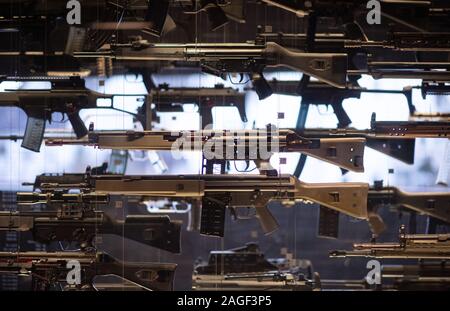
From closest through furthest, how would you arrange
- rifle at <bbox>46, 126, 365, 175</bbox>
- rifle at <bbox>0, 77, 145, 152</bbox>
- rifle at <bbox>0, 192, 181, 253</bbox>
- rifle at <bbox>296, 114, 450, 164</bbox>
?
rifle at <bbox>46, 126, 365, 175</bbox>, rifle at <bbox>296, 114, 450, 164</bbox>, rifle at <bbox>0, 192, 181, 253</bbox>, rifle at <bbox>0, 77, 145, 152</bbox>

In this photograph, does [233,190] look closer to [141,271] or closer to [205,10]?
[141,271]

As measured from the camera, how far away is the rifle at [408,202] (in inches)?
258

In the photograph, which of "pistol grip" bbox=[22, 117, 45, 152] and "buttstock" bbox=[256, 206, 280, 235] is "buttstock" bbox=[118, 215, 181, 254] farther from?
"pistol grip" bbox=[22, 117, 45, 152]

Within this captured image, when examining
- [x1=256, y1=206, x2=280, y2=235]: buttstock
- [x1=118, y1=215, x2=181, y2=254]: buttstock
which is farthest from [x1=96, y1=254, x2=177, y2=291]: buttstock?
[x1=256, y1=206, x2=280, y2=235]: buttstock

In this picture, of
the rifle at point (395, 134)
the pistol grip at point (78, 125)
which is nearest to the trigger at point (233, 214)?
the rifle at point (395, 134)

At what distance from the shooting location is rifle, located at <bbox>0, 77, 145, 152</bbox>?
21.8ft

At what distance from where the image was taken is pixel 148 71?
6723 millimetres

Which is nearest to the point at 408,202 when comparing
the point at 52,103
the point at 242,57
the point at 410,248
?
the point at 410,248

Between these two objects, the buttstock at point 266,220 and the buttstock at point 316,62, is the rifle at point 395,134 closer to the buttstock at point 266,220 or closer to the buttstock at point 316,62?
the buttstock at point 316,62

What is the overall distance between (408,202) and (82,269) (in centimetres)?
290

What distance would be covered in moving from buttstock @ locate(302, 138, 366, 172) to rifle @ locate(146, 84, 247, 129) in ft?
2.33

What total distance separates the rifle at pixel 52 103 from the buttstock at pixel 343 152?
1598mm

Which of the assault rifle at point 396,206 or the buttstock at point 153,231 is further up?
the assault rifle at point 396,206
